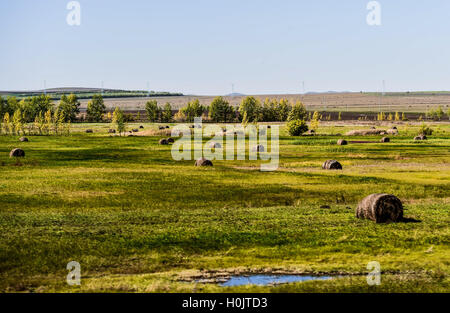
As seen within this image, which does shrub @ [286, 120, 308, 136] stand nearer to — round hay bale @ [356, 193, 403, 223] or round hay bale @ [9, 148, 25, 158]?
round hay bale @ [9, 148, 25, 158]

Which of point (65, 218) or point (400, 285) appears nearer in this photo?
point (400, 285)

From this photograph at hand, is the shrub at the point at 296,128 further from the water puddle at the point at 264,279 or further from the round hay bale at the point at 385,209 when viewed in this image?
the water puddle at the point at 264,279

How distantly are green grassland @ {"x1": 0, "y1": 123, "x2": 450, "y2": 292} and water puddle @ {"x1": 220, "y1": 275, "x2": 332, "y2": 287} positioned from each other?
1.94 feet

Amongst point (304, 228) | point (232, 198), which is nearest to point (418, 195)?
point (232, 198)

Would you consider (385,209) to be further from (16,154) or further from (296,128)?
(296,128)

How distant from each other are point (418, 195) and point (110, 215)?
23.2 meters

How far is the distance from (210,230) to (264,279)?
793 cm

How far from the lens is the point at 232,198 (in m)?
39.9

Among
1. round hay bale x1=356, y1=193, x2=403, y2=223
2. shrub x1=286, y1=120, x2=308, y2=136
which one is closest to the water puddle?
round hay bale x1=356, y1=193, x2=403, y2=223

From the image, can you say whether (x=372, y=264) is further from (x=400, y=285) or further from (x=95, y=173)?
(x=95, y=173)

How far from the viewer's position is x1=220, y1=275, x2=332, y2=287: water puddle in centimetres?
Answer: 1925

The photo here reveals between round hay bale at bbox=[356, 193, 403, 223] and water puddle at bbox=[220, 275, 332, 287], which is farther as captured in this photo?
round hay bale at bbox=[356, 193, 403, 223]

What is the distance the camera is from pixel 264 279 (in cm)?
1988

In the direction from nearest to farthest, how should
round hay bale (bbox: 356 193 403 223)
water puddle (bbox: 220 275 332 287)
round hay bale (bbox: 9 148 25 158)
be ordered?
1. water puddle (bbox: 220 275 332 287)
2. round hay bale (bbox: 356 193 403 223)
3. round hay bale (bbox: 9 148 25 158)
